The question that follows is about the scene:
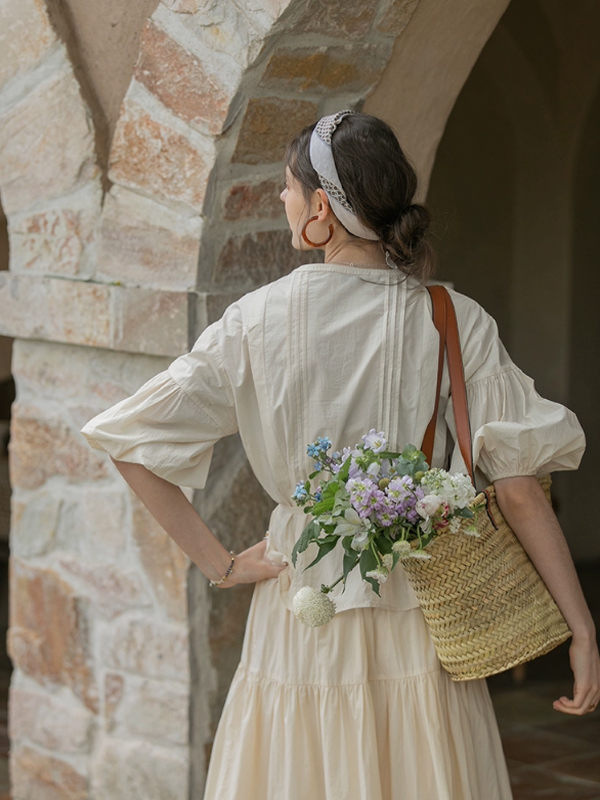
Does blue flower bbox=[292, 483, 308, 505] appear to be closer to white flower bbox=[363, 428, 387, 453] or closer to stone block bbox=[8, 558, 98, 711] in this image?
white flower bbox=[363, 428, 387, 453]

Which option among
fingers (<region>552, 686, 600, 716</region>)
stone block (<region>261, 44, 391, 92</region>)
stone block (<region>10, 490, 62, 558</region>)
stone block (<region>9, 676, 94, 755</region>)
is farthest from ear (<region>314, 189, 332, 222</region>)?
stone block (<region>9, 676, 94, 755</region>)

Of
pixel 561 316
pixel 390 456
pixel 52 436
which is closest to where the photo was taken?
pixel 390 456

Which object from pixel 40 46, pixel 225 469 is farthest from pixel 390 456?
pixel 40 46

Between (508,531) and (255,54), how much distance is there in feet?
3.89

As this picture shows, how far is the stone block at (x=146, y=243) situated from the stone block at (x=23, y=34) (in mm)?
417

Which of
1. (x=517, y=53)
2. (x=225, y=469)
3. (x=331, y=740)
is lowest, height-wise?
(x=331, y=740)

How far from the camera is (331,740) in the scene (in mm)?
1874

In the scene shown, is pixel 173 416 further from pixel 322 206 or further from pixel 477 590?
pixel 477 590

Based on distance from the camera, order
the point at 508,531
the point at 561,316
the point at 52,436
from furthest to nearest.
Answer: the point at 561,316
the point at 52,436
the point at 508,531

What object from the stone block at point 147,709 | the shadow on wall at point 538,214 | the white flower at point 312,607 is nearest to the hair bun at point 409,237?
the white flower at point 312,607

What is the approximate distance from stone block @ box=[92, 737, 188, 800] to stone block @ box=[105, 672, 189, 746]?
0.03 meters

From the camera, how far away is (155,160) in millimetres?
2508

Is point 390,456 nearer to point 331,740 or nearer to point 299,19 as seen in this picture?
point 331,740

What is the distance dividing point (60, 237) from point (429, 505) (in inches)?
60.3
